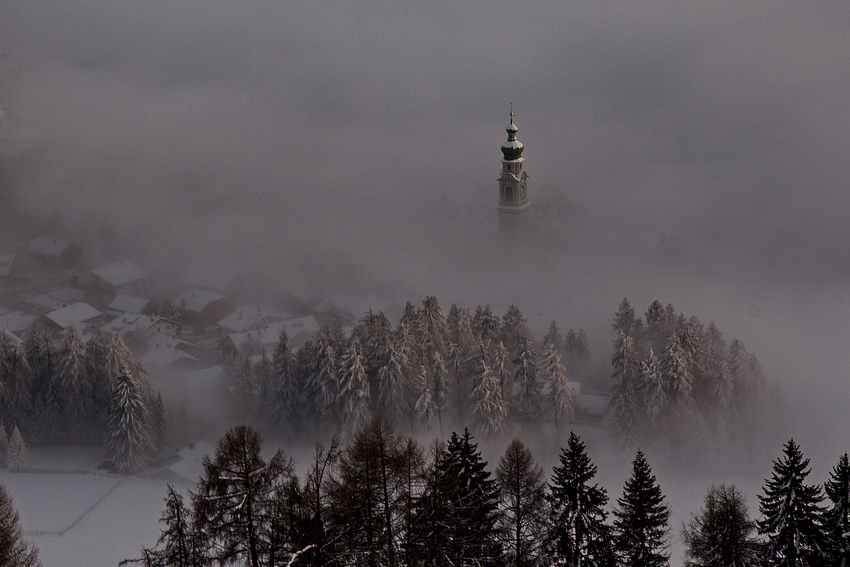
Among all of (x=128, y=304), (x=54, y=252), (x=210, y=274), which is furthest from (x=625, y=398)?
(x=54, y=252)

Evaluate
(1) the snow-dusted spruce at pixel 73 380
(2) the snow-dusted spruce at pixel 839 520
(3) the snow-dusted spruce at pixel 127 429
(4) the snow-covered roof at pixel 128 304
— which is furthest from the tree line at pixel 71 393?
(2) the snow-dusted spruce at pixel 839 520

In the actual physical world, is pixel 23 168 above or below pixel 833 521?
above

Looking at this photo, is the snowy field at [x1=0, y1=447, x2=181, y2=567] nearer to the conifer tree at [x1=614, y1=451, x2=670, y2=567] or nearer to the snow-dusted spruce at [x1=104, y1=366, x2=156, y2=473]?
the snow-dusted spruce at [x1=104, y1=366, x2=156, y2=473]

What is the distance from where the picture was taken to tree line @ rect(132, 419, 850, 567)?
27281mm

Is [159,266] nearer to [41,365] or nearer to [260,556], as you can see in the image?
[41,365]

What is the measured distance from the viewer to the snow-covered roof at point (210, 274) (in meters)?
111

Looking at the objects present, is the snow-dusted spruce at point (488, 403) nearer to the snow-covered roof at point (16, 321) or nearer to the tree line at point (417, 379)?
the tree line at point (417, 379)

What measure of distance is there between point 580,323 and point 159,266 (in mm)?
62151

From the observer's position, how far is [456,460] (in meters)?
33.1

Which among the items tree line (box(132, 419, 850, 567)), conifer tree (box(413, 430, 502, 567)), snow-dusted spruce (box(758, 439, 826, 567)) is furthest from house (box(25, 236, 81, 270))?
snow-dusted spruce (box(758, 439, 826, 567))

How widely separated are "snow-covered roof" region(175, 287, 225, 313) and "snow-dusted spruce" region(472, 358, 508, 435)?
47.8 m

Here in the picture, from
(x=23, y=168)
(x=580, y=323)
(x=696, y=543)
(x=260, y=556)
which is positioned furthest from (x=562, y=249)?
(x=23, y=168)

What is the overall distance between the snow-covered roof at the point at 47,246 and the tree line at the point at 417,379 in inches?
2655

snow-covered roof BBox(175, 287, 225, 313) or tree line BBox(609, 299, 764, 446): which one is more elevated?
snow-covered roof BBox(175, 287, 225, 313)
